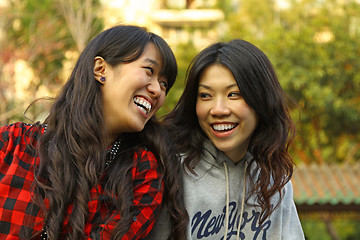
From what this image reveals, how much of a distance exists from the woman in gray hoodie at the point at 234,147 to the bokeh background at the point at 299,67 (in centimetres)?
389

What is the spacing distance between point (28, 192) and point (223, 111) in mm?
847

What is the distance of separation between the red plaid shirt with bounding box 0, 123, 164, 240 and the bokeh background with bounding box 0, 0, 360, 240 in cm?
396

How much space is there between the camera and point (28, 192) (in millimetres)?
1896

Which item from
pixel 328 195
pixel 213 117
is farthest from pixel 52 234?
pixel 328 195

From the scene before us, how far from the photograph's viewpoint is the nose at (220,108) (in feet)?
7.06

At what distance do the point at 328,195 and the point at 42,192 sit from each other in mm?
5477

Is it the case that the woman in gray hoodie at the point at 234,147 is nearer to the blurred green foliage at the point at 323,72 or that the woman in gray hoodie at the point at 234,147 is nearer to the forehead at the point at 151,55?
the forehead at the point at 151,55

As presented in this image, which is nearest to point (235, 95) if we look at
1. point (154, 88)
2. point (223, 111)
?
point (223, 111)

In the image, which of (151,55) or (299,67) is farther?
(299,67)

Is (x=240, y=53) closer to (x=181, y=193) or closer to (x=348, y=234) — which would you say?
(x=181, y=193)

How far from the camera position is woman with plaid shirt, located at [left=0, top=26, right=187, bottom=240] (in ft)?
6.12

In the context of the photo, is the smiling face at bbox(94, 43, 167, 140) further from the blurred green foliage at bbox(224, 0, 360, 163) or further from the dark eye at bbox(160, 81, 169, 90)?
the blurred green foliage at bbox(224, 0, 360, 163)

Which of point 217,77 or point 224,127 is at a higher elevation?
point 217,77

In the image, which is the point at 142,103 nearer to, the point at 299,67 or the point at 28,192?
the point at 28,192
